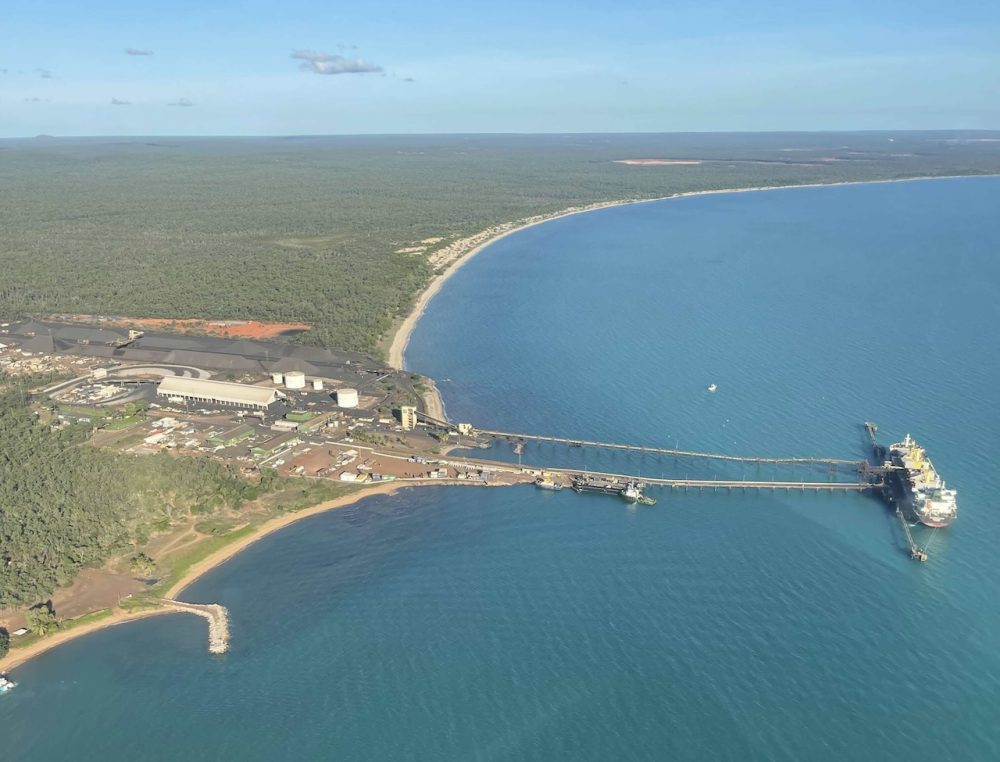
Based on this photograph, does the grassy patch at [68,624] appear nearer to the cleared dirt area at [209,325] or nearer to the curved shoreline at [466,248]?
the curved shoreline at [466,248]

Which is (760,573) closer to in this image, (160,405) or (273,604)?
(273,604)

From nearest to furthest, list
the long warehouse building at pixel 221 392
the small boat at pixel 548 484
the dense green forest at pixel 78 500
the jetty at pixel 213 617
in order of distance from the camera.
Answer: the jetty at pixel 213 617 → the dense green forest at pixel 78 500 → the small boat at pixel 548 484 → the long warehouse building at pixel 221 392

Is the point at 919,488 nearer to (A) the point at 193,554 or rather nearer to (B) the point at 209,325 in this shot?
(A) the point at 193,554

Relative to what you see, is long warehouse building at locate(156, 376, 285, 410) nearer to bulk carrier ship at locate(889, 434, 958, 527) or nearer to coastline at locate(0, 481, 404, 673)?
coastline at locate(0, 481, 404, 673)

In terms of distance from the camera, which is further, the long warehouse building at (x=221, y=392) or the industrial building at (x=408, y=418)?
the long warehouse building at (x=221, y=392)

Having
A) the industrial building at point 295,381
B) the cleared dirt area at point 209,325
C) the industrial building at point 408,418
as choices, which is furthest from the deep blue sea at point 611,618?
the cleared dirt area at point 209,325

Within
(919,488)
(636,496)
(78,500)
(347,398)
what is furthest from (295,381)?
(919,488)

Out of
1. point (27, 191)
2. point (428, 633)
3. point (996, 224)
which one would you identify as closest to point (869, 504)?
point (428, 633)
